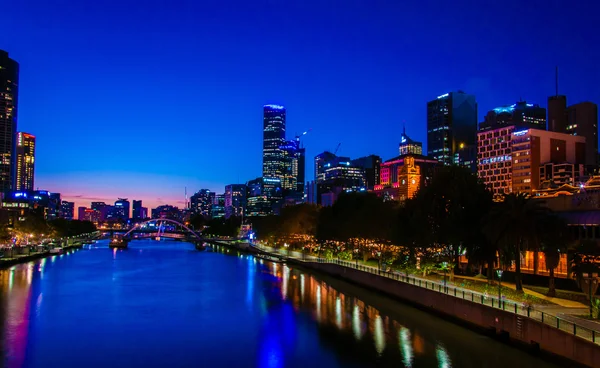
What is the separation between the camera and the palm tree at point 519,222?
35.0 m

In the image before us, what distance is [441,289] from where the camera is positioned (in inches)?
1517

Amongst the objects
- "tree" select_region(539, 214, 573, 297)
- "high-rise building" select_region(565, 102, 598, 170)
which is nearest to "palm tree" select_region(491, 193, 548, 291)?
"tree" select_region(539, 214, 573, 297)

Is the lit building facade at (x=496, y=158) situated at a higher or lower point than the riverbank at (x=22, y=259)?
higher

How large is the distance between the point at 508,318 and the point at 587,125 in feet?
573

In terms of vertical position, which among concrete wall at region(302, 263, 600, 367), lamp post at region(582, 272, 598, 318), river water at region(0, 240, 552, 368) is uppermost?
lamp post at region(582, 272, 598, 318)

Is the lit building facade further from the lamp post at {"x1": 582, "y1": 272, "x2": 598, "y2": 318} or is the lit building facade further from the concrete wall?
the lamp post at {"x1": 582, "y1": 272, "x2": 598, "y2": 318}

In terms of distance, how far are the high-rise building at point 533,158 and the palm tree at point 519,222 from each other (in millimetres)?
102747

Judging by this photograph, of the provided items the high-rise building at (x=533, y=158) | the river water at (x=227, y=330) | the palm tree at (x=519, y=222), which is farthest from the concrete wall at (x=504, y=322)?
the high-rise building at (x=533, y=158)

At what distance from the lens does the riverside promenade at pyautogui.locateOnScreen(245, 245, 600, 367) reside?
899 inches

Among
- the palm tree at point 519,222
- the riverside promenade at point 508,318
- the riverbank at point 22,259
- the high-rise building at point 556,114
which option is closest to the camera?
→ the riverside promenade at point 508,318

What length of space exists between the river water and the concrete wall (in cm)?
82

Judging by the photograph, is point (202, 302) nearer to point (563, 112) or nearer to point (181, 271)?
point (181, 271)

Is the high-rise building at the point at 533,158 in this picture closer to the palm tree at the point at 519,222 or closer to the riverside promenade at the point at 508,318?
the riverside promenade at the point at 508,318

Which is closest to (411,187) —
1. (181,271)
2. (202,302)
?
(181,271)
